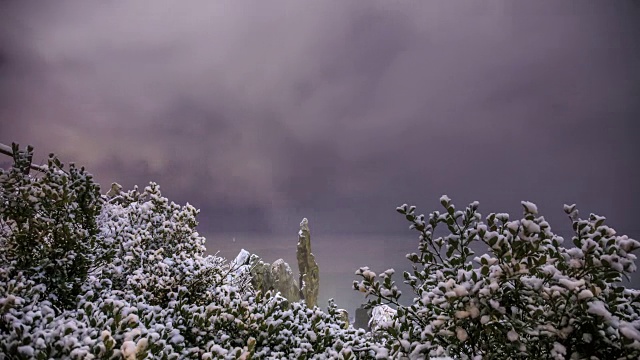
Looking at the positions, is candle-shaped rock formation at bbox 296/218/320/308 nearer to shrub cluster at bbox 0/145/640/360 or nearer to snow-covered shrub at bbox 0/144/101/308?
shrub cluster at bbox 0/145/640/360

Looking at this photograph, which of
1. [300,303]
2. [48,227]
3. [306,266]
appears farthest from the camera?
[306,266]

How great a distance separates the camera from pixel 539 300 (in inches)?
91.0

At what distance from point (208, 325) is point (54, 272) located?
1927 millimetres

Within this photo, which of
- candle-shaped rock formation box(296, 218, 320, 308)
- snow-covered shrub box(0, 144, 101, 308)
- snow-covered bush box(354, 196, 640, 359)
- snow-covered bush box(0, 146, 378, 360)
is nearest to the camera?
snow-covered bush box(354, 196, 640, 359)

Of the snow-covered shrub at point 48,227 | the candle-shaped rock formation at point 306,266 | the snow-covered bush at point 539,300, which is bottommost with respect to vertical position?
the snow-covered bush at point 539,300

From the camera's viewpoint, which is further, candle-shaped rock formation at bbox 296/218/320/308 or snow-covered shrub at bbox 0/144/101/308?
candle-shaped rock formation at bbox 296/218/320/308

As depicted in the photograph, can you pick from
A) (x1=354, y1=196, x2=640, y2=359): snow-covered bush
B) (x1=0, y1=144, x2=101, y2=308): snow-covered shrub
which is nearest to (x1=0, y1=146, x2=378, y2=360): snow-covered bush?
(x1=0, y1=144, x2=101, y2=308): snow-covered shrub

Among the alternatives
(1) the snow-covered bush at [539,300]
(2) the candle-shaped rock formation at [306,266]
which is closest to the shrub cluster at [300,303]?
(1) the snow-covered bush at [539,300]

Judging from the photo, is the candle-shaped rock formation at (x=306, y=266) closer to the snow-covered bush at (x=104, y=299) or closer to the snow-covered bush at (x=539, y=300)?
the snow-covered bush at (x=104, y=299)

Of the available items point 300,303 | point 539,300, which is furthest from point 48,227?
point 539,300

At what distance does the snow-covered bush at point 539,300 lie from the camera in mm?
2018

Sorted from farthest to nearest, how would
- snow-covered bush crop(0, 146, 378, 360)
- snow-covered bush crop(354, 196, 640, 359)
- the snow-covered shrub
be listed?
1. the snow-covered shrub
2. snow-covered bush crop(0, 146, 378, 360)
3. snow-covered bush crop(354, 196, 640, 359)

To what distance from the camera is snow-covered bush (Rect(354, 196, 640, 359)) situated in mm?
2018

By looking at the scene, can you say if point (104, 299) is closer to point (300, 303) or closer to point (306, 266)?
point (300, 303)
